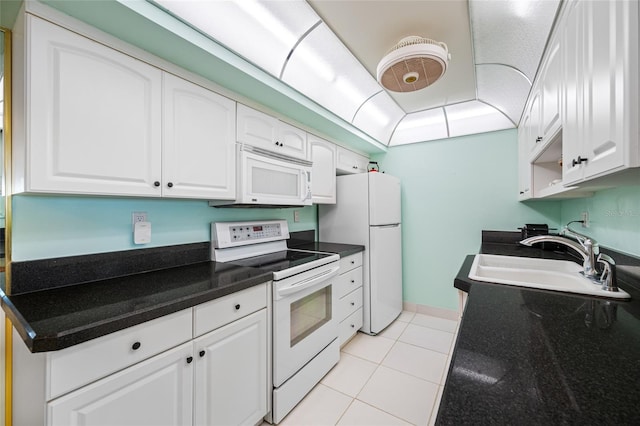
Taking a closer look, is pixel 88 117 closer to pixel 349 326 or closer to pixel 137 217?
pixel 137 217

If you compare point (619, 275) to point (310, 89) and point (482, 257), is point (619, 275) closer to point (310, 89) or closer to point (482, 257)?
point (482, 257)

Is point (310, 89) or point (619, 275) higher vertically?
point (310, 89)

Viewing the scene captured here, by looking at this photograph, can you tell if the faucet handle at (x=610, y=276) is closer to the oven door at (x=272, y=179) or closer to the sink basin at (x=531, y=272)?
the sink basin at (x=531, y=272)

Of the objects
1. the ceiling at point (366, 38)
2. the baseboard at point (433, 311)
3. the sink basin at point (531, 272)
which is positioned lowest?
the baseboard at point (433, 311)

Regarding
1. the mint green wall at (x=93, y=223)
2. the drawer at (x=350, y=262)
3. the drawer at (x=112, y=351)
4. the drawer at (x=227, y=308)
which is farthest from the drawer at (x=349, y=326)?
the drawer at (x=112, y=351)

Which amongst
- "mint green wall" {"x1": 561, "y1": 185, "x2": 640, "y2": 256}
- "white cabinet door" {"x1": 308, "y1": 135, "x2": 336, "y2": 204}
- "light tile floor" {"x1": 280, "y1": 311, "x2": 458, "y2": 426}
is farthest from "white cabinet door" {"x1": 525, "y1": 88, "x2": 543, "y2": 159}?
"light tile floor" {"x1": 280, "y1": 311, "x2": 458, "y2": 426}

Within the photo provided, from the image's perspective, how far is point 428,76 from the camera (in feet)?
5.34

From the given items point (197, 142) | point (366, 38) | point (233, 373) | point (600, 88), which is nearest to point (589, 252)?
point (600, 88)

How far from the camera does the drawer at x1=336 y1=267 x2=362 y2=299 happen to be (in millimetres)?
2322

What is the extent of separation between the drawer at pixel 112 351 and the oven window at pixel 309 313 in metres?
0.77

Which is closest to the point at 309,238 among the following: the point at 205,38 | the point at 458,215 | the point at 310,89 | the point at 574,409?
the point at 310,89

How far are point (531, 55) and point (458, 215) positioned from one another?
173cm

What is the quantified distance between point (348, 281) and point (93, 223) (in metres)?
1.93

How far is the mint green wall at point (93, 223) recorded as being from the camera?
121 cm
